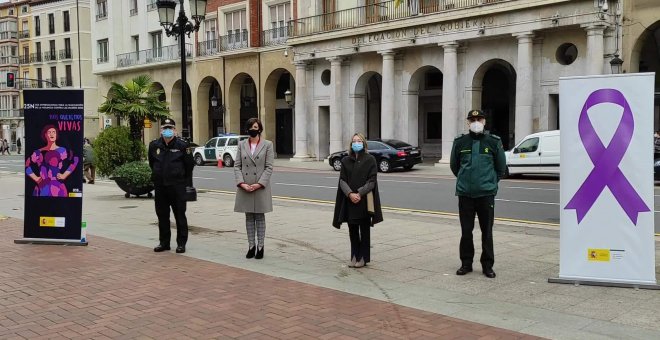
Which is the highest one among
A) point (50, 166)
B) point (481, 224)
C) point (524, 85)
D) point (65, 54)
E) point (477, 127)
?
point (65, 54)

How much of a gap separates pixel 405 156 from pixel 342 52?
895cm

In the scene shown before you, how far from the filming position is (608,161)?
652 centimetres

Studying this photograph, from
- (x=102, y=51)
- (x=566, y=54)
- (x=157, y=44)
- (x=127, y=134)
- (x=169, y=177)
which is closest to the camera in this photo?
A: (x=169, y=177)

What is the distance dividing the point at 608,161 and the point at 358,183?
277 cm

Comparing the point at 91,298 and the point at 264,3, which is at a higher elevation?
the point at 264,3

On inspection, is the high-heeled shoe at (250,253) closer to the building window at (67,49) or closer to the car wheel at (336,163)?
the car wheel at (336,163)

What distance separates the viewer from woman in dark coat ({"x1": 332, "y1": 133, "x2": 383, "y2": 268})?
7.53 m

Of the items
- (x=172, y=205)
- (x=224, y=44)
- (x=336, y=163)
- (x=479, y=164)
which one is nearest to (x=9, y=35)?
(x=224, y=44)

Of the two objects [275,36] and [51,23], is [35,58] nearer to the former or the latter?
[51,23]

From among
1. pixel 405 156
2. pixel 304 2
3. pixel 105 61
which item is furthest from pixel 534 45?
pixel 105 61

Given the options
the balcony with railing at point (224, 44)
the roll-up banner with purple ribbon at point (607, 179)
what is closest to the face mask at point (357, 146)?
the roll-up banner with purple ribbon at point (607, 179)

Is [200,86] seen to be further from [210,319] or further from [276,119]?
[210,319]

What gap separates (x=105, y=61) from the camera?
54.0 metres

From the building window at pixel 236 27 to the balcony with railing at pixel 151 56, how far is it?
451 cm
